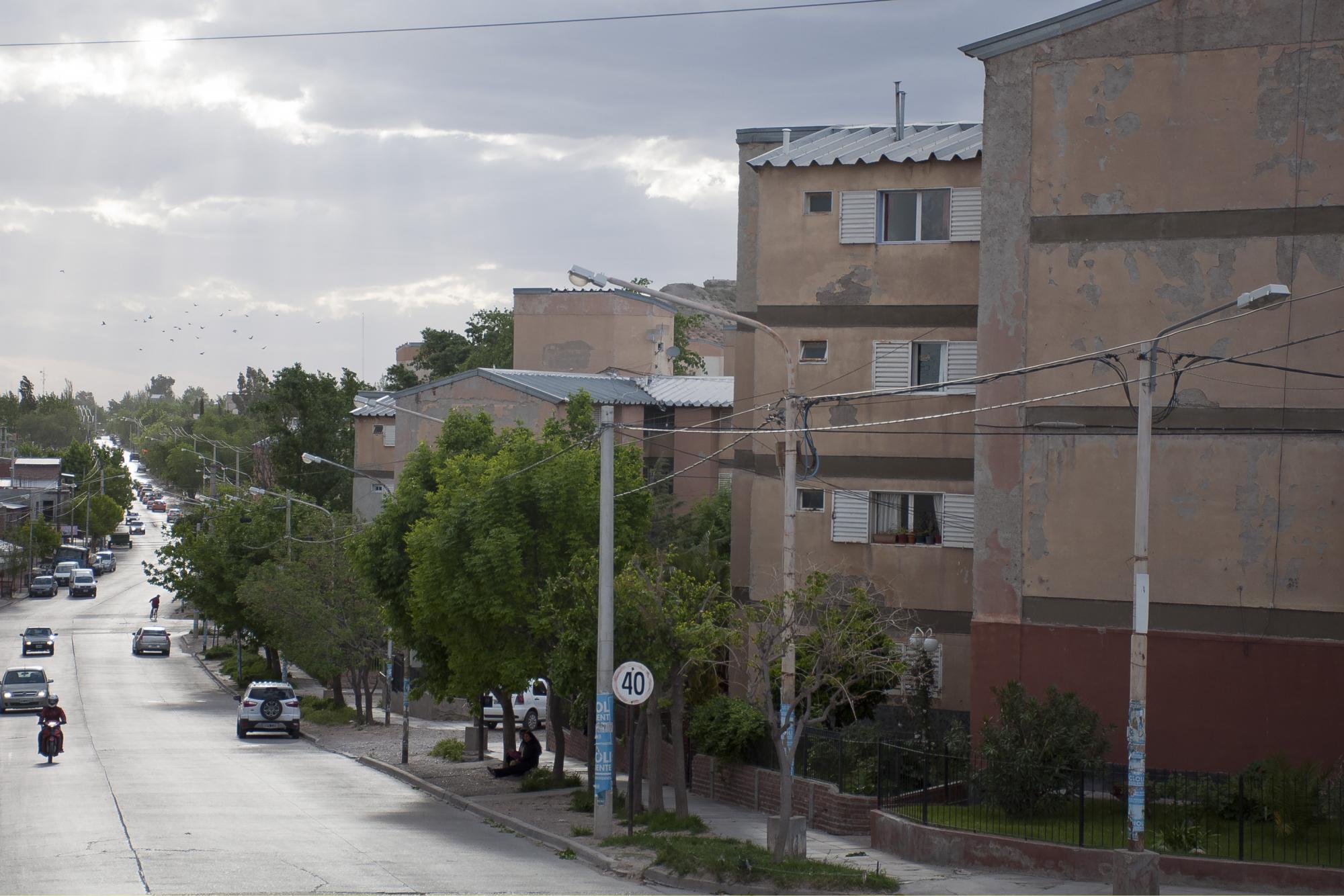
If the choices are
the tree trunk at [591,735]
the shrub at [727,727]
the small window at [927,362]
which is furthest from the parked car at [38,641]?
the small window at [927,362]

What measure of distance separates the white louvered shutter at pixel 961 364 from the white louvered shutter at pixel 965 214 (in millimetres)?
2076

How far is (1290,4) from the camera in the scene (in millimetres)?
23234

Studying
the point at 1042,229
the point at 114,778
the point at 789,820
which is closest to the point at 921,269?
the point at 1042,229

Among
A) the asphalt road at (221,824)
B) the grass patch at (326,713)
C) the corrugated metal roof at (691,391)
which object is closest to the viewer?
the asphalt road at (221,824)

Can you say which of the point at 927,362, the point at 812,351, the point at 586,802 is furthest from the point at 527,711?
the point at 927,362

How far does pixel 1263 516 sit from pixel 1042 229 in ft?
19.0

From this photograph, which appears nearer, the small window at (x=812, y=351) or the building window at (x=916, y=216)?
the building window at (x=916, y=216)

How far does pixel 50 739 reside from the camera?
36.8 meters

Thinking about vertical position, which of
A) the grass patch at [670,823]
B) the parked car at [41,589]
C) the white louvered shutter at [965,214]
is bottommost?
the parked car at [41,589]

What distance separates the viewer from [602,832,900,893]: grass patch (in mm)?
18578

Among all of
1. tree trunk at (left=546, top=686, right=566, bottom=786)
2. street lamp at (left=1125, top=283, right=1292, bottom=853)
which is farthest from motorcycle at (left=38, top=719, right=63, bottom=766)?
street lamp at (left=1125, top=283, right=1292, bottom=853)

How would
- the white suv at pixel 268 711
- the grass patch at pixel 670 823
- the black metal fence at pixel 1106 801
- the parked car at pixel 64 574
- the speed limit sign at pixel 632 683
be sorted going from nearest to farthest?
the black metal fence at pixel 1106 801 < the speed limit sign at pixel 632 683 < the grass patch at pixel 670 823 < the white suv at pixel 268 711 < the parked car at pixel 64 574

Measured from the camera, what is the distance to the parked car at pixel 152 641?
78.6m

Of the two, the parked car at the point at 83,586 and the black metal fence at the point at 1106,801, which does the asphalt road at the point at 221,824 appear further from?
the parked car at the point at 83,586
